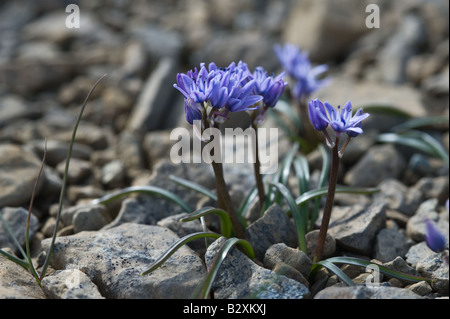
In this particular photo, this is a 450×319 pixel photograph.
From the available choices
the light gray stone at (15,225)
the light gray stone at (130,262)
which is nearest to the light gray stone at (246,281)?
the light gray stone at (130,262)

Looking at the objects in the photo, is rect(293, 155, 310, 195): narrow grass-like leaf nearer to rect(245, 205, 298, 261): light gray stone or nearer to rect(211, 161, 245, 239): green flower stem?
rect(245, 205, 298, 261): light gray stone

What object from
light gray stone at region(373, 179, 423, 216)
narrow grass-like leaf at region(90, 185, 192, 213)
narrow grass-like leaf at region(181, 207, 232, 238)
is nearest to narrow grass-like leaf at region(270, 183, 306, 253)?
narrow grass-like leaf at region(181, 207, 232, 238)

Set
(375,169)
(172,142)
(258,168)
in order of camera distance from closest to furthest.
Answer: (258,168) < (375,169) < (172,142)

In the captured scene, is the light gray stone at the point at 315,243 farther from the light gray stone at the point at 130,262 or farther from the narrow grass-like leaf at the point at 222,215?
the light gray stone at the point at 130,262

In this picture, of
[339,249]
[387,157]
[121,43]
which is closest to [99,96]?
[121,43]

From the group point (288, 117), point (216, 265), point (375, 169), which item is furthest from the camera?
point (288, 117)

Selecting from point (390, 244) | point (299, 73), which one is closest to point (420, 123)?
point (299, 73)

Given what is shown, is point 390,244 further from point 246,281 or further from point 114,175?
point 114,175

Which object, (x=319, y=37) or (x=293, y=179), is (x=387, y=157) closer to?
(x=293, y=179)
